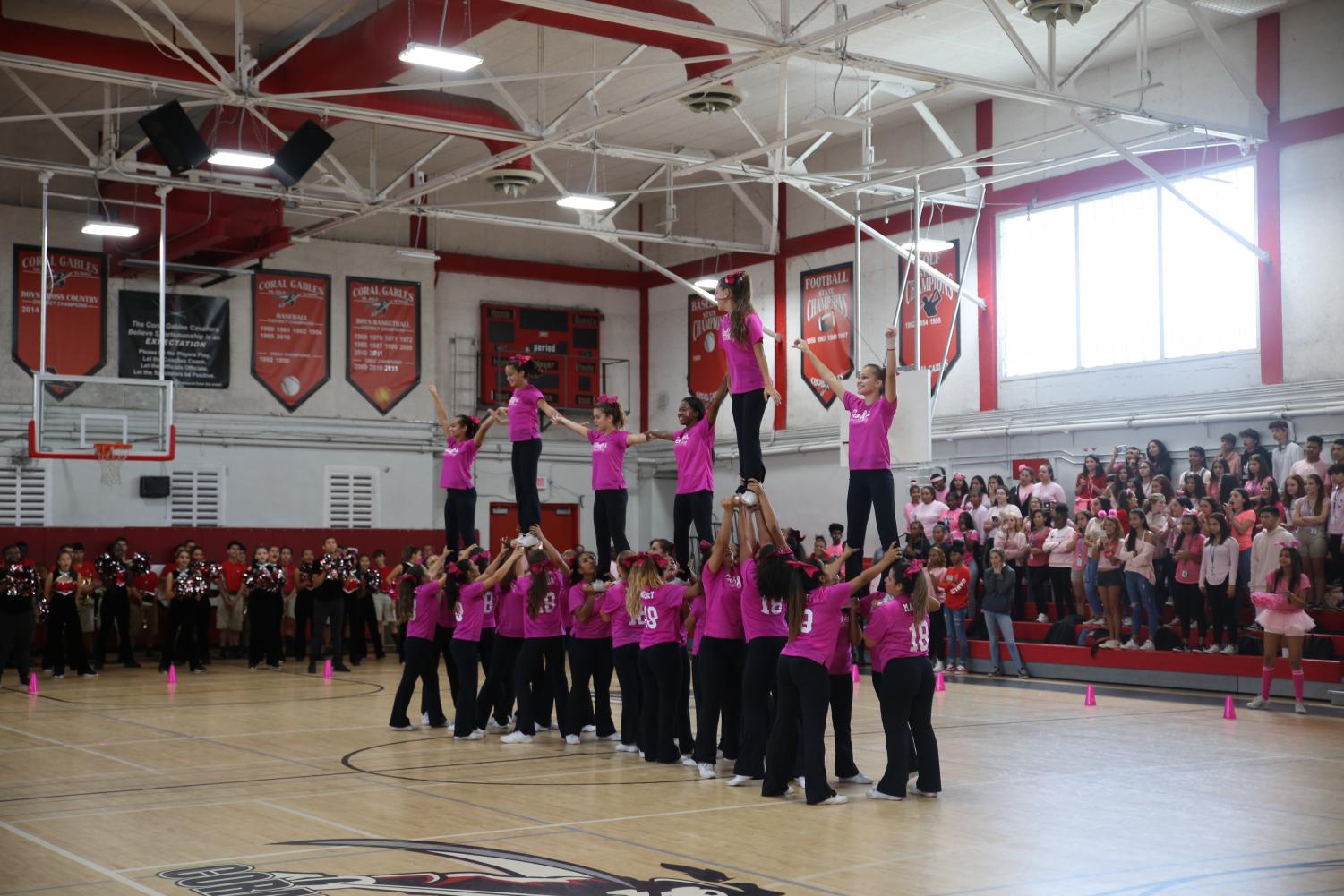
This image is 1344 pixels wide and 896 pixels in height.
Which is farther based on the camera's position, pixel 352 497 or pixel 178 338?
pixel 352 497

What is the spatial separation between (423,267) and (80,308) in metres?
7.14

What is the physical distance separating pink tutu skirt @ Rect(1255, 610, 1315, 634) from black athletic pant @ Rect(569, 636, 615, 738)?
26.0 feet

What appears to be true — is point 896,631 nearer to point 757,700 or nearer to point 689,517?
point 757,700

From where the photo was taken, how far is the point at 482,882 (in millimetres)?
7246

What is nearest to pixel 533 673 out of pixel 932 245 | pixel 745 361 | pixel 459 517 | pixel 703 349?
pixel 459 517

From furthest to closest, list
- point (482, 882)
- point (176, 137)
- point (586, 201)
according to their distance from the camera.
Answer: point (586, 201) → point (176, 137) → point (482, 882)

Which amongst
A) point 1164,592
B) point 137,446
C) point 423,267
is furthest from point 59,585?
point 1164,592

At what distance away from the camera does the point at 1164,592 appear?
1862cm

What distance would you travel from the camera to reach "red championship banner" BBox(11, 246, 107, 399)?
80.9ft

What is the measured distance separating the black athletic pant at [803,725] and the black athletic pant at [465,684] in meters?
4.15

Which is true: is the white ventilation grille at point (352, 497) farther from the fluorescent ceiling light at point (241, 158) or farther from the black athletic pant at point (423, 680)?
the black athletic pant at point (423, 680)

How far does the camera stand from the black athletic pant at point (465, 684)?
43.7ft

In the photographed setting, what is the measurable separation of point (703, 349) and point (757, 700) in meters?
20.7

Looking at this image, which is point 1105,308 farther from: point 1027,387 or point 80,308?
point 80,308
